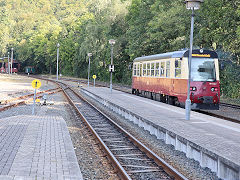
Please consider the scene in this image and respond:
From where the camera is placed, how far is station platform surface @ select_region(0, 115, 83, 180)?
6891mm

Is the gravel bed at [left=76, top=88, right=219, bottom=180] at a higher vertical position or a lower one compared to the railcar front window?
lower

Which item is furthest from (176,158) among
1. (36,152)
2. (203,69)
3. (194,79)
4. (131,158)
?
(203,69)

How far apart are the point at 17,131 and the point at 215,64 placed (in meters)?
11.9

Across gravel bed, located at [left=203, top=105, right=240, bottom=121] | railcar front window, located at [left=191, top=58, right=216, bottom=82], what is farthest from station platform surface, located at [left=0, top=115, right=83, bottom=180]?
gravel bed, located at [left=203, top=105, right=240, bottom=121]

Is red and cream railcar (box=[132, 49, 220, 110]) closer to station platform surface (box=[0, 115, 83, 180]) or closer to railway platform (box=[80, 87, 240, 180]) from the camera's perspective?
railway platform (box=[80, 87, 240, 180])

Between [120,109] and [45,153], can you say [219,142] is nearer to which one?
[45,153]

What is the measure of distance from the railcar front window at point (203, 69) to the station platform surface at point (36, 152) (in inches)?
347

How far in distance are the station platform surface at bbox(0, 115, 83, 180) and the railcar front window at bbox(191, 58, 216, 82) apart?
8810 mm

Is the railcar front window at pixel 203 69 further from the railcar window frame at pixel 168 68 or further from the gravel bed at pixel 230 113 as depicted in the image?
the railcar window frame at pixel 168 68

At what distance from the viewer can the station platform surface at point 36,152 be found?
689 centimetres

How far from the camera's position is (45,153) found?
870cm

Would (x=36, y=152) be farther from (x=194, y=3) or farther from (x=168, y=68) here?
(x=168, y=68)

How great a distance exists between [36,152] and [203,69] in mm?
12888

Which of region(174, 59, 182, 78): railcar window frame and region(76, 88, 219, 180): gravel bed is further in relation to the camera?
region(174, 59, 182, 78): railcar window frame
